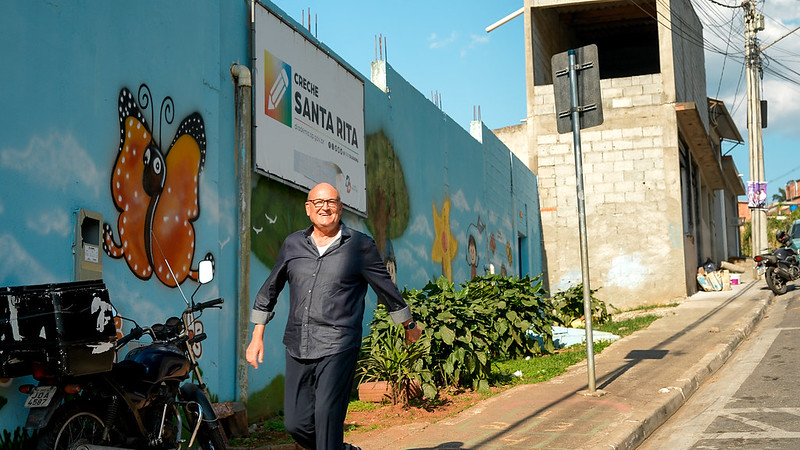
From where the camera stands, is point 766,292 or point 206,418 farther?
point 766,292

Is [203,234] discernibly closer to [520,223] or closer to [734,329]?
[734,329]

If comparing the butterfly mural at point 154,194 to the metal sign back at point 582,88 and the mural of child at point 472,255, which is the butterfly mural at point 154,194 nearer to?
the metal sign back at point 582,88

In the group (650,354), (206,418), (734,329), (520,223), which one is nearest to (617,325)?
(734,329)

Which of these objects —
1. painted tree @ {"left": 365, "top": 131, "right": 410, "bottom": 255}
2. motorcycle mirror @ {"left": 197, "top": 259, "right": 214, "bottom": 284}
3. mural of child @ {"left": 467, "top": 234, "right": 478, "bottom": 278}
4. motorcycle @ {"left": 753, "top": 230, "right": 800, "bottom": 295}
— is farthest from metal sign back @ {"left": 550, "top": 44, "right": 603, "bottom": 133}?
motorcycle @ {"left": 753, "top": 230, "right": 800, "bottom": 295}

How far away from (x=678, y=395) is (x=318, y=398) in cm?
439

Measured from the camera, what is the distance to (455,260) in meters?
13.5

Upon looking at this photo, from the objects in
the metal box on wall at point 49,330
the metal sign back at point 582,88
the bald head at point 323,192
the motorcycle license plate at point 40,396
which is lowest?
the motorcycle license plate at point 40,396

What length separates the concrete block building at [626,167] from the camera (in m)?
18.9

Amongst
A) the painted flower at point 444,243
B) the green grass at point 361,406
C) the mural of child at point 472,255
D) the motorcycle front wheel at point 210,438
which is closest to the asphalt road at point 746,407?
the green grass at point 361,406

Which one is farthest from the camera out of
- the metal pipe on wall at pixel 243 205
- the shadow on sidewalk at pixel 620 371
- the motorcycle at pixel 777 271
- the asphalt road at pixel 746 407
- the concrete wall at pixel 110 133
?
the motorcycle at pixel 777 271

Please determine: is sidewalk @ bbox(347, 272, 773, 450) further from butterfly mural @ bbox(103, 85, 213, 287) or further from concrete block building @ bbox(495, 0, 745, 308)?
concrete block building @ bbox(495, 0, 745, 308)

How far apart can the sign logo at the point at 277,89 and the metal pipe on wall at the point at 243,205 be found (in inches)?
12.7

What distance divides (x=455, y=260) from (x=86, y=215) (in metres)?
9.05

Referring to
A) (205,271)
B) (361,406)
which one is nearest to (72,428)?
(205,271)
